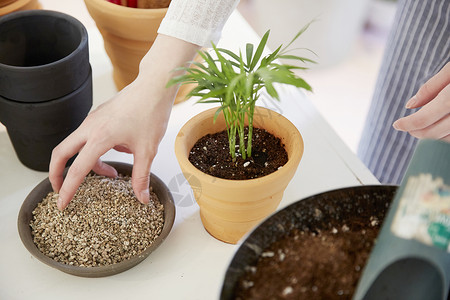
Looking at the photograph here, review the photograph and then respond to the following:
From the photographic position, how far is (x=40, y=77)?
2.53 feet

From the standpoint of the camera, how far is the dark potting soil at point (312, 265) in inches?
19.8

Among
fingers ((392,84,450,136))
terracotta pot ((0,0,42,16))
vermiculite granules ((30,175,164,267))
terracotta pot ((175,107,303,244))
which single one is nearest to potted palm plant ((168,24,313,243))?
terracotta pot ((175,107,303,244))

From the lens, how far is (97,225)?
761 mm

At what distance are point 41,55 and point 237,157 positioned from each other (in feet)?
1.55

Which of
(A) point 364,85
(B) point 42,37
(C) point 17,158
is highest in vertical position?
(B) point 42,37

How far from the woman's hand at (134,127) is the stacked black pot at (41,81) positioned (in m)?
0.10

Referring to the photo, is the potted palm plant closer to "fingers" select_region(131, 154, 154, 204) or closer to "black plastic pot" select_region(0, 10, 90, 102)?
"fingers" select_region(131, 154, 154, 204)

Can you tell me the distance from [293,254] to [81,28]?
1.90 feet

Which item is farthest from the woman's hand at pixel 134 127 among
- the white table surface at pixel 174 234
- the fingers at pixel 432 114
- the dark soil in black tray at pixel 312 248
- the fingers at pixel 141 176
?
the fingers at pixel 432 114

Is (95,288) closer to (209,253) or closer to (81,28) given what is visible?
(209,253)

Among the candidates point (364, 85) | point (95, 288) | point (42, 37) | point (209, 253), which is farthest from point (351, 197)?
point (364, 85)

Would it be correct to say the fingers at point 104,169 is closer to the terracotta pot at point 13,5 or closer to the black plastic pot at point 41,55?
the black plastic pot at point 41,55

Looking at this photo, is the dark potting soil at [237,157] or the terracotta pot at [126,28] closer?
the dark potting soil at [237,157]

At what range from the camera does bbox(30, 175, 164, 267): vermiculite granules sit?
28.9 inches
